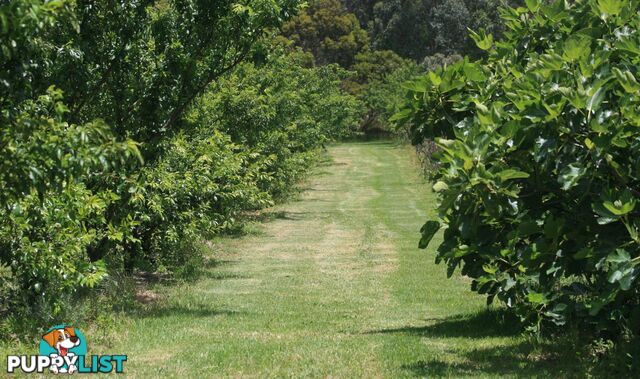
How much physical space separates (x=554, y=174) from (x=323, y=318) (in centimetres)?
483

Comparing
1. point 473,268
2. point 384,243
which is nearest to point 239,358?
point 473,268

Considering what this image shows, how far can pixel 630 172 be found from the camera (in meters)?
7.24

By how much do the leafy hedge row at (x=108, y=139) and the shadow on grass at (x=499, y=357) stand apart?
3.41m

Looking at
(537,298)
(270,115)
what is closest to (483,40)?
(537,298)

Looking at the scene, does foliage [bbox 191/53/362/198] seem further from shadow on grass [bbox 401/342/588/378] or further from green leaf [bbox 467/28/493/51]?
shadow on grass [bbox 401/342/588/378]

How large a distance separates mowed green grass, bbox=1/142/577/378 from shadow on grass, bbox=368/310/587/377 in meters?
0.02

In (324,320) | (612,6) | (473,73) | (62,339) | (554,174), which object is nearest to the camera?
(554,174)

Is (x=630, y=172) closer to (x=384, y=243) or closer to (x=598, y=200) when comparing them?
(x=598, y=200)

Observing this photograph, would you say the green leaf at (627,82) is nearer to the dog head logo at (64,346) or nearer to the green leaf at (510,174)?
the green leaf at (510,174)

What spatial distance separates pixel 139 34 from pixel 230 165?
4575 mm

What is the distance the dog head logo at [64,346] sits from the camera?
8031 mm

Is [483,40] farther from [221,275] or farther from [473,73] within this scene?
[221,275]

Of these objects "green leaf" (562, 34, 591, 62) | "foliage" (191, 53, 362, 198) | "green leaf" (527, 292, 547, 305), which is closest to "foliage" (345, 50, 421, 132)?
"foliage" (191, 53, 362, 198)

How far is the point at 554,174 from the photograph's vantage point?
305 inches
